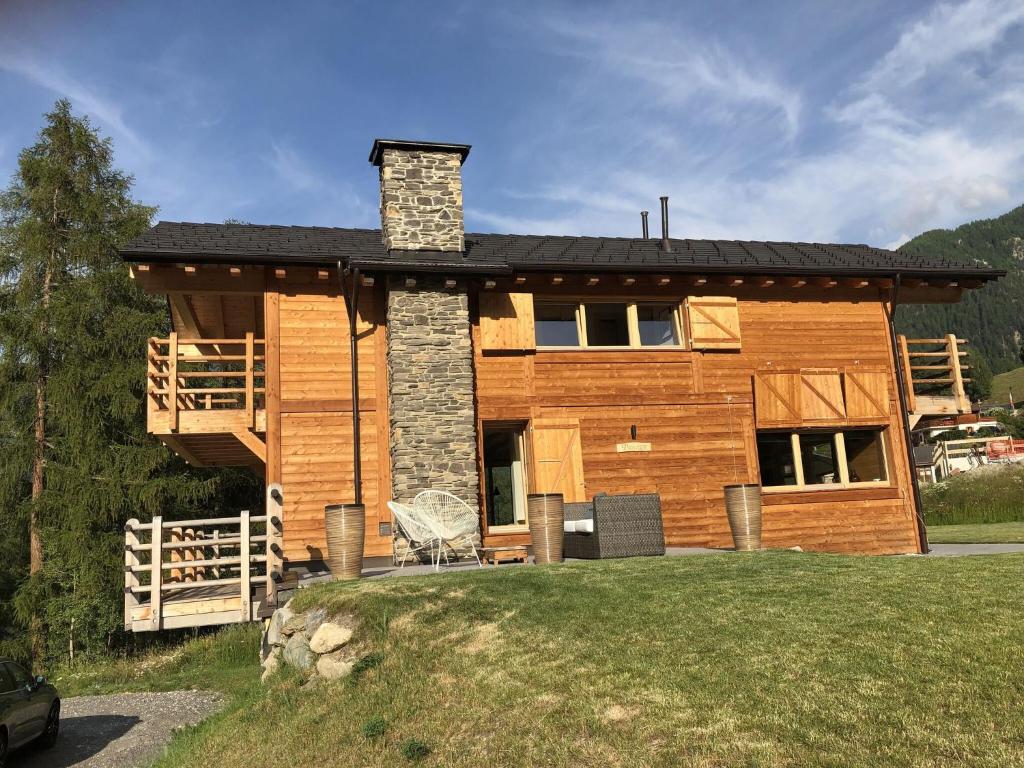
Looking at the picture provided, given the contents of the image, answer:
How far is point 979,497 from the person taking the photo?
23.7 m

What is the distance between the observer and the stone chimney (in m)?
13.1

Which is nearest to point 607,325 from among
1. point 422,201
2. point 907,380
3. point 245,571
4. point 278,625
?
point 422,201

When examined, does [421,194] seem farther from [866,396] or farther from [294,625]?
[866,396]

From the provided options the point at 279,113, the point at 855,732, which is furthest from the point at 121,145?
the point at 855,732

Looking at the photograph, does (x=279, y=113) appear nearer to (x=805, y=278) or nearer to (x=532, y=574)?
(x=532, y=574)

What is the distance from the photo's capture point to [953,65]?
12.9 meters

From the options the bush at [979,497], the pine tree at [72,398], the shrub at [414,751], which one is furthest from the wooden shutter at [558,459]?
the bush at [979,497]

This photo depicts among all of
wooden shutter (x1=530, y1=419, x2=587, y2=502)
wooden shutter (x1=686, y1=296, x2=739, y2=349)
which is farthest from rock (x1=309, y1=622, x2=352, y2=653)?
wooden shutter (x1=686, y1=296, x2=739, y2=349)

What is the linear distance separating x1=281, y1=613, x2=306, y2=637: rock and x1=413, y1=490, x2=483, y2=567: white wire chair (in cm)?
238

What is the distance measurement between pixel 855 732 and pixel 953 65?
41.1 feet

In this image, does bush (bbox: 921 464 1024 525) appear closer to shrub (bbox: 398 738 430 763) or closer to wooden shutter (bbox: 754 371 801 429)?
wooden shutter (bbox: 754 371 801 429)

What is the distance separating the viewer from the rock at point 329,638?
694 centimetres

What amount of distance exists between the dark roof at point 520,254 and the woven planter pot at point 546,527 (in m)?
4.20

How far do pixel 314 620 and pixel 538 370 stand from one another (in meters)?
6.63
